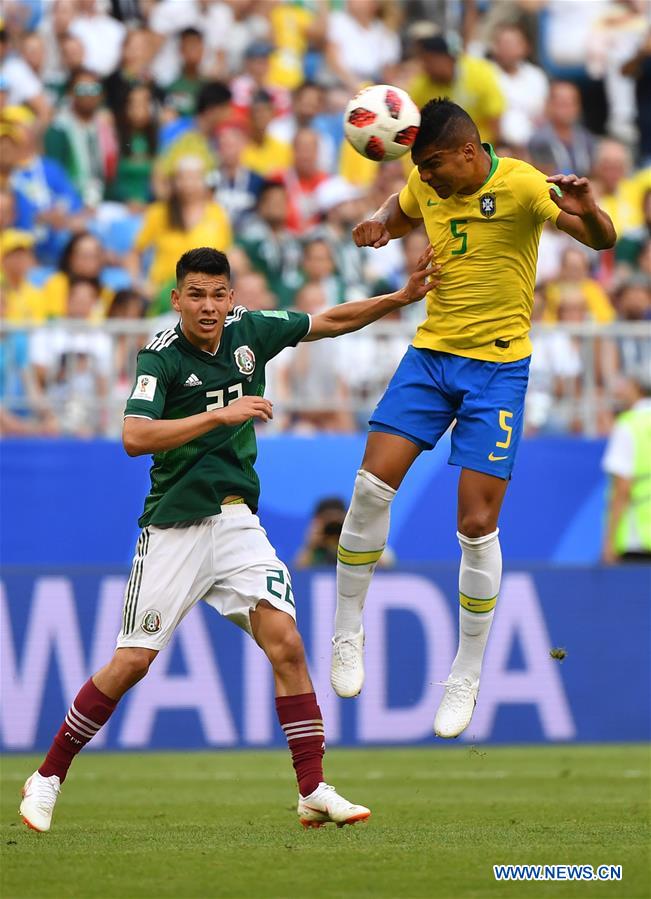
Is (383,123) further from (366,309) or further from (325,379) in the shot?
(325,379)

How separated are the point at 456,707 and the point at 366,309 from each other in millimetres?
2041

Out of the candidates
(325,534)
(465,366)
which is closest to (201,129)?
(325,534)

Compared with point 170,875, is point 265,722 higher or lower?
lower

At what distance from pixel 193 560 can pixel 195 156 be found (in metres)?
9.06

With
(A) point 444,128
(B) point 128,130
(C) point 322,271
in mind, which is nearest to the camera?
(A) point 444,128

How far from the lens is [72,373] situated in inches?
549

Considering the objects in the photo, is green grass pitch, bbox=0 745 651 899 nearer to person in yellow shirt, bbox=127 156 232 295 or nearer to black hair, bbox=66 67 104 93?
person in yellow shirt, bbox=127 156 232 295

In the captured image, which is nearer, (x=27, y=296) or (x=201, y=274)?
(x=201, y=274)

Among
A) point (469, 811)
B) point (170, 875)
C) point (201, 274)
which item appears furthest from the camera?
point (469, 811)

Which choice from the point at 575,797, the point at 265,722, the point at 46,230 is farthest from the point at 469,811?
the point at 46,230

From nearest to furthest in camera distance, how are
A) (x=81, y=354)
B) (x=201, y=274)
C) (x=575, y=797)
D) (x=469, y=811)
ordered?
(x=201, y=274)
(x=469, y=811)
(x=575, y=797)
(x=81, y=354)

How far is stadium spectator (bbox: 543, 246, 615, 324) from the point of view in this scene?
1608 centimetres

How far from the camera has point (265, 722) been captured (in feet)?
43.2

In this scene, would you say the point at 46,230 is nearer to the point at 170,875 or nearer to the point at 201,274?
the point at 201,274
